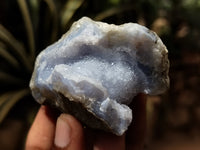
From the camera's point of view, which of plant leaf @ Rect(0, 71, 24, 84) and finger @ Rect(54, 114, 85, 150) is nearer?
finger @ Rect(54, 114, 85, 150)

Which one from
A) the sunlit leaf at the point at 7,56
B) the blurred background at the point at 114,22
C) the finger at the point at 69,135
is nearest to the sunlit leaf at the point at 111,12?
the blurred background at the point at 114,22

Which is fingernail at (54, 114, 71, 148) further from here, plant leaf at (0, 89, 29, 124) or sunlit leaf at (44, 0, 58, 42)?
sunlit leaf at (44, 0, 58, 42)

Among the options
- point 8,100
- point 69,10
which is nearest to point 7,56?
point 8,100

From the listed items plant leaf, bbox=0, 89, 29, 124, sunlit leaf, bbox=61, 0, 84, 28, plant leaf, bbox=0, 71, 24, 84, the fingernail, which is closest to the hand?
the fingernail

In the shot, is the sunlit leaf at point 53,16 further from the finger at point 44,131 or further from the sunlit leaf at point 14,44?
the finger at point 44,131

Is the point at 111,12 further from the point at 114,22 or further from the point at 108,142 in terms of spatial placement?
the point at 108,142

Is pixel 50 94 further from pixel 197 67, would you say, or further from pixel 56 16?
pixel 197 67

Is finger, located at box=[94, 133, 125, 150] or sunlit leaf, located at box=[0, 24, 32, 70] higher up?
finger, located at box=[94, 133, 125, 150]

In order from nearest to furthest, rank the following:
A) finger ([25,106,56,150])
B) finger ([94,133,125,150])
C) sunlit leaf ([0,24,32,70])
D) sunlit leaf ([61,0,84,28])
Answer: finger ([94,133,125,150])
finger ([25,106,56,150])
sunlit leaf ([0,24,32,70])
sunlit leaf ([61,0,84,28])
